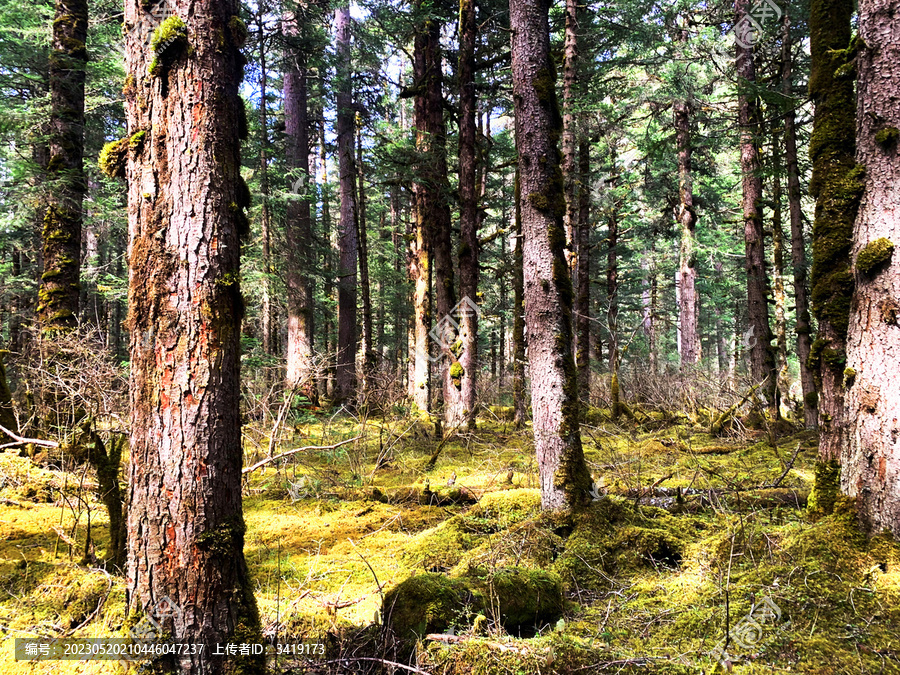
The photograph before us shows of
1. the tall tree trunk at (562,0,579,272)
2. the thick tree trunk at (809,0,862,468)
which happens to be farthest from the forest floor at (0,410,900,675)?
the tall tree trunk at (562,0,579,272)

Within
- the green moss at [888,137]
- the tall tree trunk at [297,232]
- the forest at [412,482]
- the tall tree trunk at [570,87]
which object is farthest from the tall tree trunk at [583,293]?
the green moss at [888,137]

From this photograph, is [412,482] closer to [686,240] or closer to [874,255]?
[874,255]

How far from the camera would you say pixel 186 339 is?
8.50 feet

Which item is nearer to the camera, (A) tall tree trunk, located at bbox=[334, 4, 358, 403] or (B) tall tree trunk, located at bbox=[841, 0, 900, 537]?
(B) tall tree trunk, located at bbox=[841, 0, 900, 537]

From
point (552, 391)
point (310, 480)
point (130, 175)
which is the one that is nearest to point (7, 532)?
point (310, 480)

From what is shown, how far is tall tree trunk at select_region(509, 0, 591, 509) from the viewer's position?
463 cm

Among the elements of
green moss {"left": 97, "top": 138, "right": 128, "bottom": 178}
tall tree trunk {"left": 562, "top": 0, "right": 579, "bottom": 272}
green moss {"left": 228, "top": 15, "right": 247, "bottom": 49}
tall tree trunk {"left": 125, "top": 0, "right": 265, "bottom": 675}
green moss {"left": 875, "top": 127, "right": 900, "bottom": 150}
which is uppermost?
tall tree trunk {"left": 562, "top": 0, "right": 579, "bottom": 272}

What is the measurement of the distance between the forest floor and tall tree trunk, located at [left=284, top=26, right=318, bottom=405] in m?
7.20

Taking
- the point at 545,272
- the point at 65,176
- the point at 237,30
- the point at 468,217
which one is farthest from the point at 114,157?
the point at 468,217

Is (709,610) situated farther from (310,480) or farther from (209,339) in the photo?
(310,480)

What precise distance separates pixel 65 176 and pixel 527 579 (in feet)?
29.6

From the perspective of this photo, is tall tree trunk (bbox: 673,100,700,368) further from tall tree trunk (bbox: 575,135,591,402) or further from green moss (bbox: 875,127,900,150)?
green moss (bbox: 875,127,900,150)

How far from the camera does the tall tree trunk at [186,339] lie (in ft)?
8.21

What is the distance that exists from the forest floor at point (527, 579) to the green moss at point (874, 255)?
1821 millimetres
